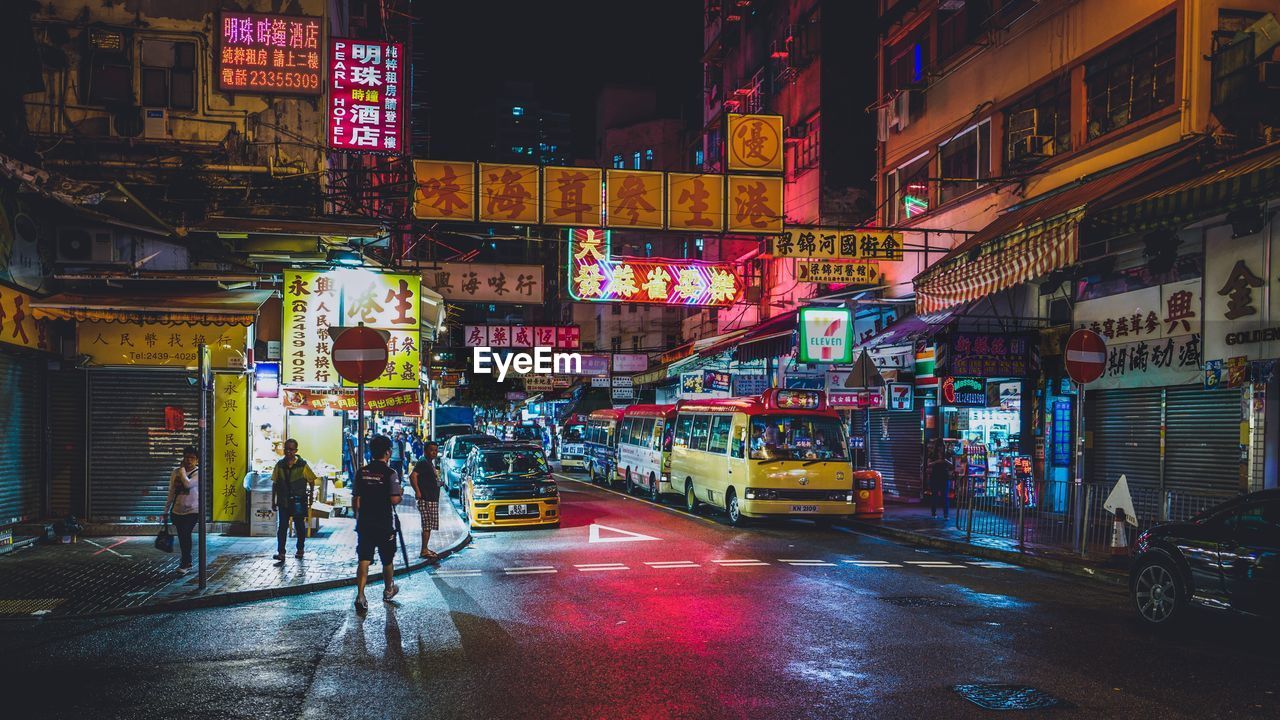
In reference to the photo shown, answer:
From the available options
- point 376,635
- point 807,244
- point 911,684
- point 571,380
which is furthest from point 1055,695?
point 571,380

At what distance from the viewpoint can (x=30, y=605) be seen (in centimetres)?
1022

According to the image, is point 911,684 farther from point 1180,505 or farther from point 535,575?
point 1180,505

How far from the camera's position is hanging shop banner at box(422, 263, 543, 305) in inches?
965

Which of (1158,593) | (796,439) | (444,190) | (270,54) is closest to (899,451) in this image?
(796,439)

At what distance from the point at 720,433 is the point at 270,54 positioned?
12068 millimetres

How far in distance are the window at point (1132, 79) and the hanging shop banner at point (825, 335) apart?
24.5 ft

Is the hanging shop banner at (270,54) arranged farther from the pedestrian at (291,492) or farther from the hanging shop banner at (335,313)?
the pedestrian at (291,492)

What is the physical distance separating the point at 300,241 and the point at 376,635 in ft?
29.8

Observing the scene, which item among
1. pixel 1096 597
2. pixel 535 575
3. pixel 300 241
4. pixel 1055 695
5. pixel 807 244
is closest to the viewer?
pixel 1055 695

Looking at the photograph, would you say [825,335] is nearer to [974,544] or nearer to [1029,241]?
[1029,241]

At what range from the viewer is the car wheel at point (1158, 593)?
8820 mm

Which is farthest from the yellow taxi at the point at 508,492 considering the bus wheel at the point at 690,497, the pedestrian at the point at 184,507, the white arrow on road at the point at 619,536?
the pedestrian at the point at 184,507

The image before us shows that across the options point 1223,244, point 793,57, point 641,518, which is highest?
point 793,57

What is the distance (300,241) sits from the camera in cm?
1580
